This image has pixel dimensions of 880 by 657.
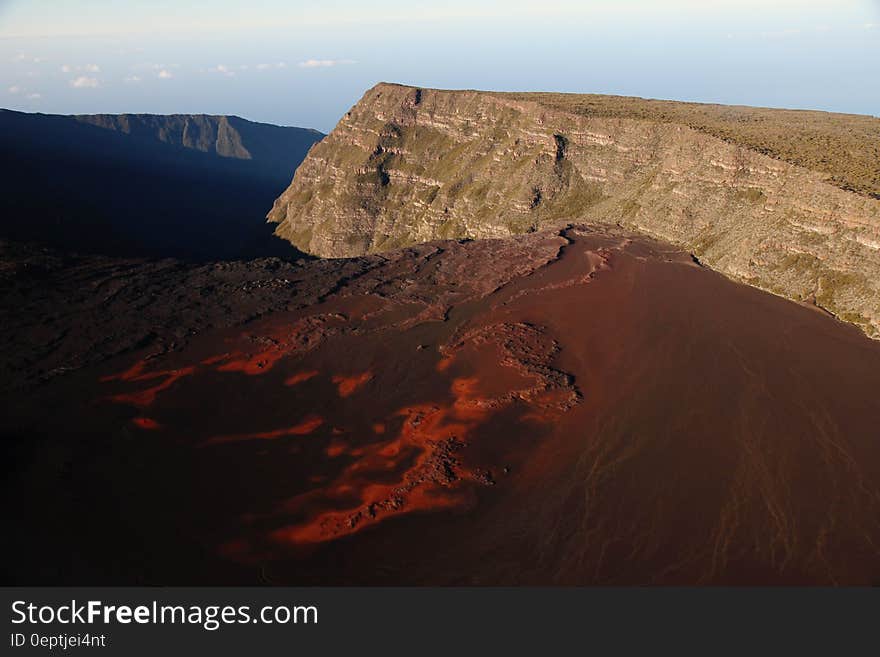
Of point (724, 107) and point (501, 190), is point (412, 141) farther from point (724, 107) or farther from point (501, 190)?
point (724, 107)

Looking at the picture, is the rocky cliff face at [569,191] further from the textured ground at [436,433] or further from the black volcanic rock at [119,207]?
the black volcanic rock at [119,207]

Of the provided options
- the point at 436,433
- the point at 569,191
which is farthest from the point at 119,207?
the point at 436,433

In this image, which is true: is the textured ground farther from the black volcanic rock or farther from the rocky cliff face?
the black volcanic rock

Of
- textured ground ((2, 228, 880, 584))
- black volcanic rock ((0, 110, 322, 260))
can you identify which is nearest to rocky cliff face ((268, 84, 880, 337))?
textured ground ((2, 228, 880, 584))

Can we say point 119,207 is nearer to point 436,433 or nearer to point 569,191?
point 569,191

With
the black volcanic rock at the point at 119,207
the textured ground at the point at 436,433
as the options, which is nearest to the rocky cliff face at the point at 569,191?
the textured ground at the point at 436,433
